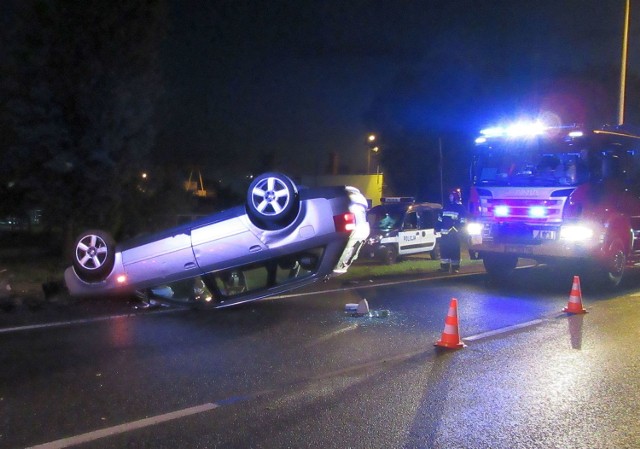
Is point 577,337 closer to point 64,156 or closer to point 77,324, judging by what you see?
point 77,324

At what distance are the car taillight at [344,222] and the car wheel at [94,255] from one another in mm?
3145

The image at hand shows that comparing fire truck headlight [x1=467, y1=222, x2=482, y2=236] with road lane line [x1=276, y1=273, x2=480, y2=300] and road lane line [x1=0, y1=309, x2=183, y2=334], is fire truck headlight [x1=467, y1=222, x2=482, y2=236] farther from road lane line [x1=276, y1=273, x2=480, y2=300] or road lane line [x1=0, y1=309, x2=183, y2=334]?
road lane line [x1=0, y1=309, x2=183, y2=334]

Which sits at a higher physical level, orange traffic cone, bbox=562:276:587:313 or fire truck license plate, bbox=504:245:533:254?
fire truck license plate, bbox=504:245:533:254

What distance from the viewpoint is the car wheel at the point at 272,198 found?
321 inches

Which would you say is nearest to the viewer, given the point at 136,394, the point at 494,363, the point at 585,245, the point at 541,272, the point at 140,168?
the point at 136,394

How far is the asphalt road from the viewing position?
16.3ft

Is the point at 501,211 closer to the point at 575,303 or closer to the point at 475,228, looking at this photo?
the point at 475,228

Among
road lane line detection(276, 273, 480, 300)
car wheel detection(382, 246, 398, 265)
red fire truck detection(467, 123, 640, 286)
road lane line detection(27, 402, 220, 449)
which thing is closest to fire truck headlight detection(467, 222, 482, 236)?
red fire truck detection(467, 123, 640, 286)

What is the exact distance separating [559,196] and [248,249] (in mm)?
7054

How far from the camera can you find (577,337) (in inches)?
333

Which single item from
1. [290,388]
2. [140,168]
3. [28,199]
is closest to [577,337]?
[290,388]

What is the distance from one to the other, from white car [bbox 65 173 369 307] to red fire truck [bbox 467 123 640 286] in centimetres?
543

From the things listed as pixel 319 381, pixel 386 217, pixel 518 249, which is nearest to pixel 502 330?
pixel 319 381

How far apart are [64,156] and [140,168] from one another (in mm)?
1942
